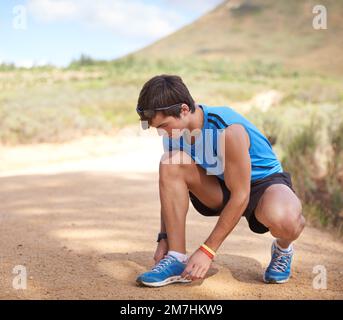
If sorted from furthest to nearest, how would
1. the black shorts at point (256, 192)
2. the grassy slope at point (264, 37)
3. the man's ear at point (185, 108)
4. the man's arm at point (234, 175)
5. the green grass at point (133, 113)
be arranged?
the grassy slope at point (264, 37)
the green grass at point (133, 113)
the black shorts at point (256, 192)
the man's ear at point (185, 108)
the man's arm at point (234, 175)

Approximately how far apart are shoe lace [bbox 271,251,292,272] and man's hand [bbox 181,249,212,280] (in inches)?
19.8

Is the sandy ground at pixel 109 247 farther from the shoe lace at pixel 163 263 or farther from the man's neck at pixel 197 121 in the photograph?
the man's neck at pixel 197 121

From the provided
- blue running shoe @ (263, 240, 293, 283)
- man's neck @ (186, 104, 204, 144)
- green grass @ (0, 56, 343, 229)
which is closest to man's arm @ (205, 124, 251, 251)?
man's neck @ (186, 104, 204, 144)

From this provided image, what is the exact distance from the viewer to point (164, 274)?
332 cm

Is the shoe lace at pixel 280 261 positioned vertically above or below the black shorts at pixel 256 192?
below

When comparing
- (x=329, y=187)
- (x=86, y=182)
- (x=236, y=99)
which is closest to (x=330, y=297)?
(x=86, y=182)

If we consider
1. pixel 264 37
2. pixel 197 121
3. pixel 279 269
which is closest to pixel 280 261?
pixel 279 269

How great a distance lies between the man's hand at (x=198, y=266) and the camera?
319 cm

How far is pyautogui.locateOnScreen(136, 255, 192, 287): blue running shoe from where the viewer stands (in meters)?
3.31


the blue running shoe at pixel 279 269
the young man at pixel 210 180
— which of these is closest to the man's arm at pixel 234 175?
the young man at pixel 210 180

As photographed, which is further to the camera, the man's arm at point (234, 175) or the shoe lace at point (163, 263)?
the shoe lace at point (163, 263)

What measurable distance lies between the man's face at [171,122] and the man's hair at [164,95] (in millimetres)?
23

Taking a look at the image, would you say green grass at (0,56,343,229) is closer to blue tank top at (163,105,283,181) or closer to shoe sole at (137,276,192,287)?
blue tank top at (163,105,283,181)
